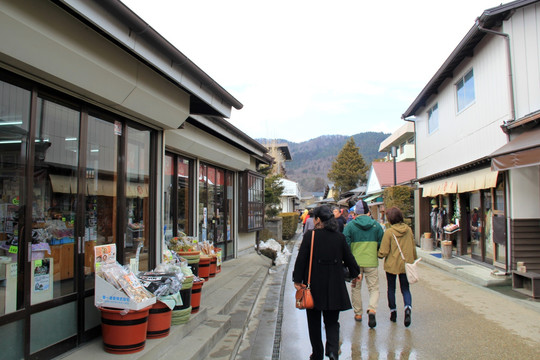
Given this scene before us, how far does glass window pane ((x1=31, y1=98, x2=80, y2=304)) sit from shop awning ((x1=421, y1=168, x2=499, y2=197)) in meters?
8.89

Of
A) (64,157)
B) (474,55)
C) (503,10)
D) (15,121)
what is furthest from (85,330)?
(474,55)

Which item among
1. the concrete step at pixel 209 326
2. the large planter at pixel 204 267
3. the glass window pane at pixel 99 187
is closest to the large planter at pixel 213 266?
the concrete step at pixel 209 326

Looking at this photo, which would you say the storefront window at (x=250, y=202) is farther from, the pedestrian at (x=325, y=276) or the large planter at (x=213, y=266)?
the pedestrian at (x=325, y=276)

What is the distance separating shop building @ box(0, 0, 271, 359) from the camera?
320cm

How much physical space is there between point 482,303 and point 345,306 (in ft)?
15.1

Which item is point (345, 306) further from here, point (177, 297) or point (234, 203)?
point (234, 203)

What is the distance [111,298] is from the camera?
366 centimetres

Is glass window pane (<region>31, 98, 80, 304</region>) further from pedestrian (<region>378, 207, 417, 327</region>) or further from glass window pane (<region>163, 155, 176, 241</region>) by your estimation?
pedestrian (<region>378, 207, 417, 327</region>)

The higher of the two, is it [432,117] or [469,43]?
[469,43]

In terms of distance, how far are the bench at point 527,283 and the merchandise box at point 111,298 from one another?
23.5 feet

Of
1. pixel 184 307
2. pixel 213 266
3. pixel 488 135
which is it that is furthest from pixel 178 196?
pixel 488 135

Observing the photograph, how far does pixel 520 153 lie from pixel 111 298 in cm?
762

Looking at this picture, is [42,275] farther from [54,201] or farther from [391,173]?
[391,173]

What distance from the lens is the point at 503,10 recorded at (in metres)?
8.52
